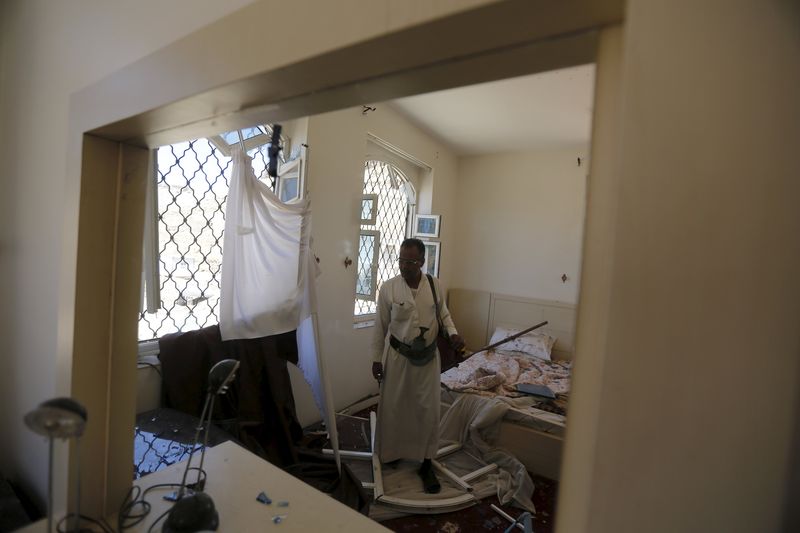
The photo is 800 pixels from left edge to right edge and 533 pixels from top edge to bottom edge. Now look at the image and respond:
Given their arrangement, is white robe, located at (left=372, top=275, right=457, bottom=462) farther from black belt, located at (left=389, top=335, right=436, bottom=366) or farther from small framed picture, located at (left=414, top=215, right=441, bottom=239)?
small framed picture, located at (left=414, top=215, right=441, bottom=239)

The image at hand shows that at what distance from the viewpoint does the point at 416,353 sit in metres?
2.08

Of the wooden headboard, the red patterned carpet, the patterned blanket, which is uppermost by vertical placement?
the wooden headboard

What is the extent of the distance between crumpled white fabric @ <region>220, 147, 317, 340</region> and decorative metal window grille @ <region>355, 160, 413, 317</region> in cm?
102

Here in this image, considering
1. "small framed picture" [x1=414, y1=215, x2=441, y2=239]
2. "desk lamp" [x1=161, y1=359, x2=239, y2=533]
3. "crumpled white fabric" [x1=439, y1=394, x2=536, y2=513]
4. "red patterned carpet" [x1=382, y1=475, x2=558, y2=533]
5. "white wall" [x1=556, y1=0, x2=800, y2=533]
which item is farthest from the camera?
"small framed picture" [x1=414, y1=215, x2=441, y2=239]

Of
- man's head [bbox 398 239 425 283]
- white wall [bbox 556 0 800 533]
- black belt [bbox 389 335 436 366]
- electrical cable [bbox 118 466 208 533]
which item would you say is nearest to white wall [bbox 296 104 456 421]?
black belt [bbox 389 335 436 366]

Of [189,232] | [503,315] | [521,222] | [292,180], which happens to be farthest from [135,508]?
[521,222]

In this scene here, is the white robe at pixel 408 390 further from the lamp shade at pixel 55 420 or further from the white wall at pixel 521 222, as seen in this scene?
the white wall at pixel 521 222

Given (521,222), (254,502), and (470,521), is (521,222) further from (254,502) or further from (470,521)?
(254,502)

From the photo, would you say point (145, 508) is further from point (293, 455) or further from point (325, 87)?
point (293, 455)

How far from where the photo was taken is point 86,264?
706 mm

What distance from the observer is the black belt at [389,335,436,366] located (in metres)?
2.09

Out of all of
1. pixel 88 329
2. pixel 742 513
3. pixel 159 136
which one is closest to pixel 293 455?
pixel 88 329

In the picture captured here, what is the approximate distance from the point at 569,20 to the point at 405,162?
11.7 ft

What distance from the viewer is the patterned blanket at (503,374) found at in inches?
106
